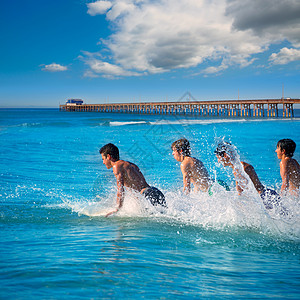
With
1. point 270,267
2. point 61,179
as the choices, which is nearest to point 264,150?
point 61,179

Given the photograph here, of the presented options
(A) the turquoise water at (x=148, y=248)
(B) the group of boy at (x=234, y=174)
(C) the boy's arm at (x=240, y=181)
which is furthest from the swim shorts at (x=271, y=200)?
(C) the boy's arm at (x=240, y=181)

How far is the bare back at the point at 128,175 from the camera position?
17.3ft

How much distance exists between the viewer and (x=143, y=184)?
5418 mm

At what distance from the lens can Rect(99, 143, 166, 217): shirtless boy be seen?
206 inches

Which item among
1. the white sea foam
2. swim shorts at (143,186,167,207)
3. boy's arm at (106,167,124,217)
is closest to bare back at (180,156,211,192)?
the white sea foam

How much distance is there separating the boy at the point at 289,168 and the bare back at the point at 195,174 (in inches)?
52.6

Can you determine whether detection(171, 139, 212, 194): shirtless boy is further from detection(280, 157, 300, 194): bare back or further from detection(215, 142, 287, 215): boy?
detection(280, 157, 300, 194): bare back

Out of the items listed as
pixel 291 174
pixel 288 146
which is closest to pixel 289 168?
pixel 291 174

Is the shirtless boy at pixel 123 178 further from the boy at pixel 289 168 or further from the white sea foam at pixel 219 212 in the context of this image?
the boy at pixel 289 168

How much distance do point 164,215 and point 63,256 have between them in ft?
7.03

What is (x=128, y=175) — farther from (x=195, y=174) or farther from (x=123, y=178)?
→ (x=195, y=174)

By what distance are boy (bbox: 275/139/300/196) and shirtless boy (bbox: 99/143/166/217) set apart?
217 centimetres

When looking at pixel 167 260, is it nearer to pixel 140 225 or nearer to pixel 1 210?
pixel 140 225

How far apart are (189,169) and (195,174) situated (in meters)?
0.15
